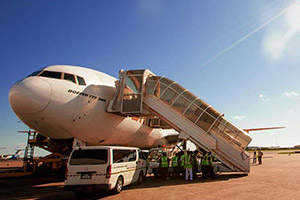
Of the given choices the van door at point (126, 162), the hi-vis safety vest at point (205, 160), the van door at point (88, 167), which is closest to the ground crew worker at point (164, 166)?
the hi-vis safety vest at point (205, 160)

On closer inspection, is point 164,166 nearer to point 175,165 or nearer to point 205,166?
point 175,165

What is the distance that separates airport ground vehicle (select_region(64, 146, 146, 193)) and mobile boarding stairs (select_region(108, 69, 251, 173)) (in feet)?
16.6

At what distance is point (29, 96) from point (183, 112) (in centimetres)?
937

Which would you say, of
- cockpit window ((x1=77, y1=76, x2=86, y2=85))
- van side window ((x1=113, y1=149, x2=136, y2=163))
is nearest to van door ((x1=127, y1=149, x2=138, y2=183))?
van side window ((x1=113, y1=149, x2=136, y2=163))

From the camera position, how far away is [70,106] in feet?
39.4

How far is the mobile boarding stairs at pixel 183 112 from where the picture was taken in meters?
14.7

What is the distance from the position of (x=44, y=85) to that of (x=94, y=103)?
3.00 meters

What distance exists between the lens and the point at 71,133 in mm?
12828

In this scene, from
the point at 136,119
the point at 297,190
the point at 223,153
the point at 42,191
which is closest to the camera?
the point at 297,190

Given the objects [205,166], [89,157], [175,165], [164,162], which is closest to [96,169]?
[89,157]

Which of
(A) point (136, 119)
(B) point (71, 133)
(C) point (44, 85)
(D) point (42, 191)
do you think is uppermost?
(C) point (44, 85)

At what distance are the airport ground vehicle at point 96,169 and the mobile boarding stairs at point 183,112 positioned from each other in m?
5.05


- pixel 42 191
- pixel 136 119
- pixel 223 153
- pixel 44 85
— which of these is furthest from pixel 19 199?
pixel 223 153

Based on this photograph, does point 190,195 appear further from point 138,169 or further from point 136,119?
point 136,119
